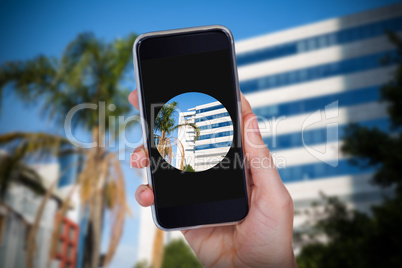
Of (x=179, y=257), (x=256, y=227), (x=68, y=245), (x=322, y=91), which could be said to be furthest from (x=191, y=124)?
(x=322, y=91)

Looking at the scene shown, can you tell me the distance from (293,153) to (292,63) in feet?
15.2

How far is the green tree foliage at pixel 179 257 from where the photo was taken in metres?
13.0

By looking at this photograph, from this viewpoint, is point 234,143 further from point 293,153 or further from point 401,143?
point 293,153

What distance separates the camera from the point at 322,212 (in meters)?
9.70

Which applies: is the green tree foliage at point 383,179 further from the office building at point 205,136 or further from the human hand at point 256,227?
the office building at point 205,136

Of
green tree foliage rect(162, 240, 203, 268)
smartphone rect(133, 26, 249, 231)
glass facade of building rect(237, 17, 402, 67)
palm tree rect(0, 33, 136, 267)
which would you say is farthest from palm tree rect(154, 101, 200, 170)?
glass facade of building rect(237, 17, 402, 67)

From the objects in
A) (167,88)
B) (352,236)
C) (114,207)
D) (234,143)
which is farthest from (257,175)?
(352,236)

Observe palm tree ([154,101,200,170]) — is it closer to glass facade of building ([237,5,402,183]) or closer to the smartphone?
the smartphone

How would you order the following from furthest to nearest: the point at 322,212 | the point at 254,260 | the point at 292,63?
the point at 292,63 → the point at 322,212 → the point at 254,260

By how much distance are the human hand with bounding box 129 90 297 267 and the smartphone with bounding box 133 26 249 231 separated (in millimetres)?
37

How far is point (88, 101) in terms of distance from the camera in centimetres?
615

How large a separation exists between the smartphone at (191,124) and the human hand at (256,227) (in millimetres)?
37

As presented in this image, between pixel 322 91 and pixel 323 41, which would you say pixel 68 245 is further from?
pixel 323 41

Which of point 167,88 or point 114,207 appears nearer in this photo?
point 167,88
